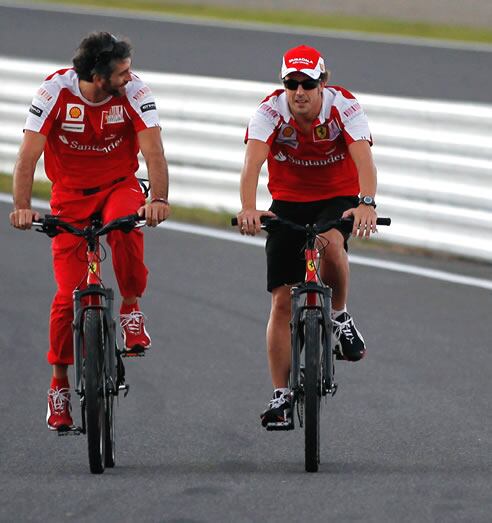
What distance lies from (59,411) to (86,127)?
1483 mm

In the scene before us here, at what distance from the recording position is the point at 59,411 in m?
8.30

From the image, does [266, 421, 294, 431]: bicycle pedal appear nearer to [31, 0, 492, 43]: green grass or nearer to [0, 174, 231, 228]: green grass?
[0, 174, 231, 228]: green grass

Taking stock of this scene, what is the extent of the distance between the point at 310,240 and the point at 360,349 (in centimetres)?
84

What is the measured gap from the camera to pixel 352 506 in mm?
7129

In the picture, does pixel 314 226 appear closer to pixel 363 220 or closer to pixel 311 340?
pixel 363 220

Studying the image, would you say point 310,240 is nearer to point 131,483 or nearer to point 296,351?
point 296,351

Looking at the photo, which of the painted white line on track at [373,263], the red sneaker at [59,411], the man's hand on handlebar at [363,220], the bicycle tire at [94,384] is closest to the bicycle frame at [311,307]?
the man's hand on handlebar at [363,220]

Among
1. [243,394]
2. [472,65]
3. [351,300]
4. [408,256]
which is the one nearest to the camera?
[243,394]

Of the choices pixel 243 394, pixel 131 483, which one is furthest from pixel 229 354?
pixel 131 483

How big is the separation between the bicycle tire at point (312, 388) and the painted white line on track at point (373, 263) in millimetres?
4491

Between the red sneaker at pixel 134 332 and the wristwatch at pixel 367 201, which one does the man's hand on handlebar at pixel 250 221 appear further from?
the red sneaker at pixel 134 332

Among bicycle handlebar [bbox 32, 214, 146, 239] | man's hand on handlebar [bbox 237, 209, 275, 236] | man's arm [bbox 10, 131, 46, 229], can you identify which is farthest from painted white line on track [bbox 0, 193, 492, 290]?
man's arm [bbox 10, 131, 46, 229]

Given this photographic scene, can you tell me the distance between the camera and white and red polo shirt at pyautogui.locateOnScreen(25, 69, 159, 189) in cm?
807

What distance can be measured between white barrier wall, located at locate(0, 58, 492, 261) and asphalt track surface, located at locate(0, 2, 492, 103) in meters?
7.43
